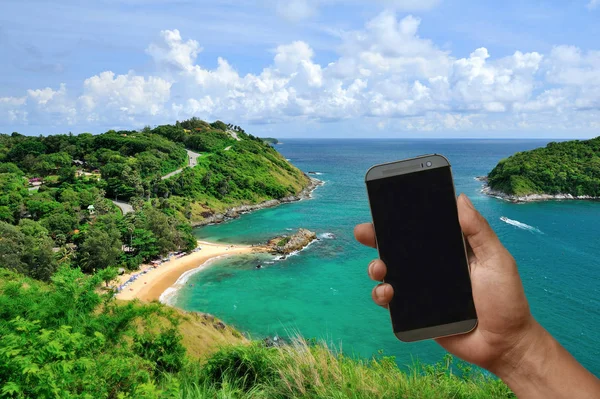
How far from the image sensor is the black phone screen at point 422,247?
2.70 metres

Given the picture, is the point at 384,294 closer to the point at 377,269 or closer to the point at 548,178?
the point at 377,269

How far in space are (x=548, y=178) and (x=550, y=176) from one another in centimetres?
44

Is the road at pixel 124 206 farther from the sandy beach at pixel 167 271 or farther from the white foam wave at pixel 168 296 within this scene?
the white foam wave at pixel 168 296

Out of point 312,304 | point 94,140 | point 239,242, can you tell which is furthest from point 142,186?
point 312,304

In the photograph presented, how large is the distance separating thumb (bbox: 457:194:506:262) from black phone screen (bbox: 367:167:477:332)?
16 centimetres

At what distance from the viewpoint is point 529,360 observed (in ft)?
7.24

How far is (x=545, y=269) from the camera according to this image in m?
31.7

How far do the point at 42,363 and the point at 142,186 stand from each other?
45.4 metres

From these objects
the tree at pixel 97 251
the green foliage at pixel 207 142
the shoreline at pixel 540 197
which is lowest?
the shoreline at pixel 540 197

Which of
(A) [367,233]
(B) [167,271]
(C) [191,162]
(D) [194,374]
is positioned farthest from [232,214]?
(A) [367,233]

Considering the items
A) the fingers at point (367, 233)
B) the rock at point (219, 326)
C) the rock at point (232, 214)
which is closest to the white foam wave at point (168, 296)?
the rock at point (219, 326)

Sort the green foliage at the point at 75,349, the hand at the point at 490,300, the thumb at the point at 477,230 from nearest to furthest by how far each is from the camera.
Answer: the hand at the point at 490,300 → the thumb at the point at 477,230 → the green foliage at the point at 75,349

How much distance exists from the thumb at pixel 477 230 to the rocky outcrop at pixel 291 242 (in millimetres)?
33794

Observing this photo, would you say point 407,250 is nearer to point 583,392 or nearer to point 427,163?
→ point 427,163
